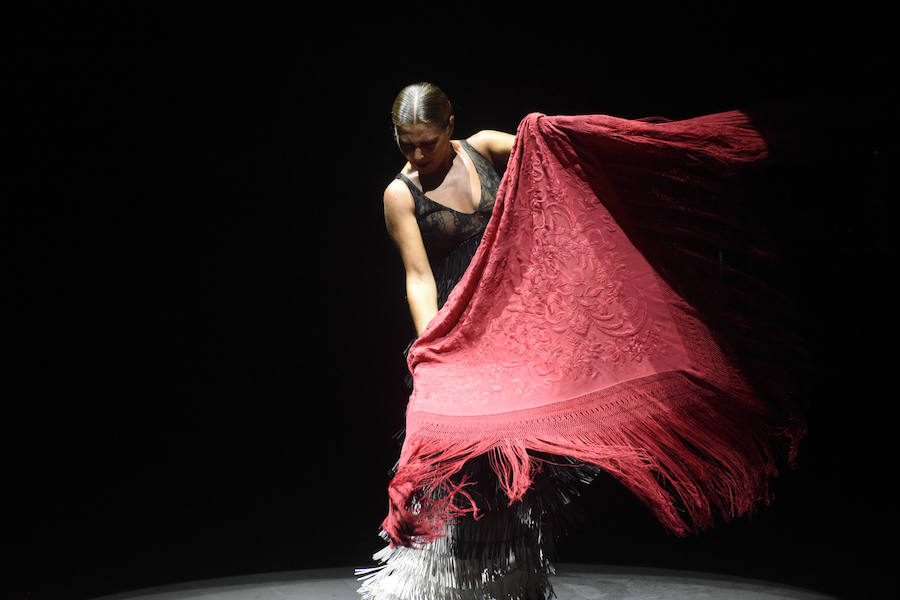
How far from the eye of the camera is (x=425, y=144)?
5.88ft

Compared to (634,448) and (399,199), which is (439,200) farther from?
(634,448)

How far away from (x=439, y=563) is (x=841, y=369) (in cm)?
104

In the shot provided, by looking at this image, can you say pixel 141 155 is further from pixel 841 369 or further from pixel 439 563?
pixel 841 369

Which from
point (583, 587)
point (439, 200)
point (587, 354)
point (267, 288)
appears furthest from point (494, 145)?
point (583, 587)

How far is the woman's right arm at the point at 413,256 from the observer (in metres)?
1.85

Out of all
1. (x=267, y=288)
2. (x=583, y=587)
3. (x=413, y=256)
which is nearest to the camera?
(x=413, y=256)

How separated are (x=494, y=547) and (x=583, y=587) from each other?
60 centimetres

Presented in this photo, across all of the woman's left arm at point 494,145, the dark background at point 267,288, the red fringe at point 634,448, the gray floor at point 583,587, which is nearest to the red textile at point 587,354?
the red fringe at point 634,448

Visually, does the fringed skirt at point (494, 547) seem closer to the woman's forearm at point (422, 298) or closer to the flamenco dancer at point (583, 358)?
the flamenco dancer at point (583, 358)

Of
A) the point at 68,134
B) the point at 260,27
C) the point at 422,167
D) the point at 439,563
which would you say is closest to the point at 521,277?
the point at 422,167

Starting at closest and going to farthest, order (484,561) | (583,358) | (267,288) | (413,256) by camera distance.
Answer: (583,358) < (484,561) < (413,256) < (267,288)

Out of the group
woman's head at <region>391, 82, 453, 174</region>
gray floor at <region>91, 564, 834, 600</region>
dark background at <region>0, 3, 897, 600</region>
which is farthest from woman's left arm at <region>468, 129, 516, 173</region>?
gray floor at <region>91, 564, 834, 600</region>

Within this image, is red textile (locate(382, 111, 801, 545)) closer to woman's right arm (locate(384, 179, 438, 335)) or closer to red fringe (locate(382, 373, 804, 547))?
red fringe (locate(382, 373, 804, 547))

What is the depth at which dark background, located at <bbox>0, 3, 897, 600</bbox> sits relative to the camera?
216cm
